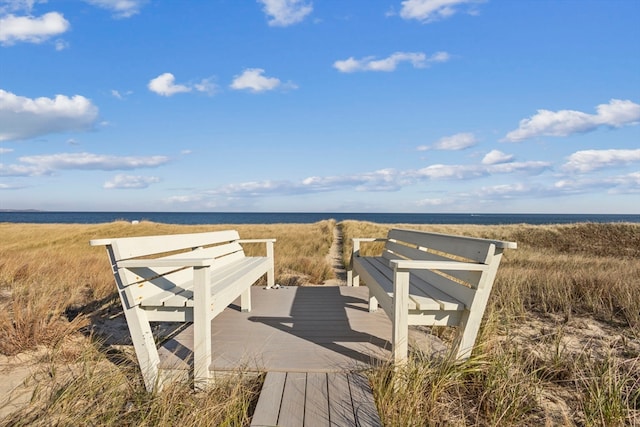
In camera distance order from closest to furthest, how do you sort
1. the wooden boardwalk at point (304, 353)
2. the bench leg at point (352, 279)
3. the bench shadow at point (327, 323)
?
the wooden boardwalk at point (304, 353)
the bench shadow at point (327, 323)
the bench leg at point (352, 279)

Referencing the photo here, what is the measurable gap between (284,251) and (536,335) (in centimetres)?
977

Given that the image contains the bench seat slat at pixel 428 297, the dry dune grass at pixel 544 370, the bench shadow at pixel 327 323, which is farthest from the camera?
the bench shadow at pixel 327 323

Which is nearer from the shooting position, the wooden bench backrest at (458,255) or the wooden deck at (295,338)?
the wooden bench backrest at (458,255)

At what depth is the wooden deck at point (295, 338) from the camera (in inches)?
124

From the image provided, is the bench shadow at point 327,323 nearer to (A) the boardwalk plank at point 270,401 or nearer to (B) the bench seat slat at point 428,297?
(B) the bench seat slat at point 428,297

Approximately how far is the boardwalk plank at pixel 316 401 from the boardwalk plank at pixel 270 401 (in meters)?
0.19

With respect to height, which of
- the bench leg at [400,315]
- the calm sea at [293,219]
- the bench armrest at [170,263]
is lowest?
the calm sea at [293,219]

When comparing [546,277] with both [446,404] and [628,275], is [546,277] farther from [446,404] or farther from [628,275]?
[446,404]

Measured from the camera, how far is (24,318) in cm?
407

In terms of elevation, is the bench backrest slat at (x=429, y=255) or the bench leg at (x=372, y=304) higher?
the bench backrest slat at (x=429, y=255)

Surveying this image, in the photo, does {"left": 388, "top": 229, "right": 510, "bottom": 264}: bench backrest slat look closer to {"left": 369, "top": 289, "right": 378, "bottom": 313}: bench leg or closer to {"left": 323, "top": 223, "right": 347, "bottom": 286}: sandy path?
{"left": 369, "top": 289, "right": 378, "bottom": 313}: bench leg

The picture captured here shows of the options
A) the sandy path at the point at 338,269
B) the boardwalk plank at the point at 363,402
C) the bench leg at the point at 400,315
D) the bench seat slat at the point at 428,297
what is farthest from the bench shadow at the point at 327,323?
the sandy path at the point at 338,269

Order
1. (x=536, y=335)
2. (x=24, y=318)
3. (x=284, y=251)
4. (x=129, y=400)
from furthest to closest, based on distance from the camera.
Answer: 1. (x=284, y=251)
2. (x=536, y=335)
3. (x=24, y=318)
4. (x=129, y=400)

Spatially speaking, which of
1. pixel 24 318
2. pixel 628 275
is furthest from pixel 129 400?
pixel 628 275
